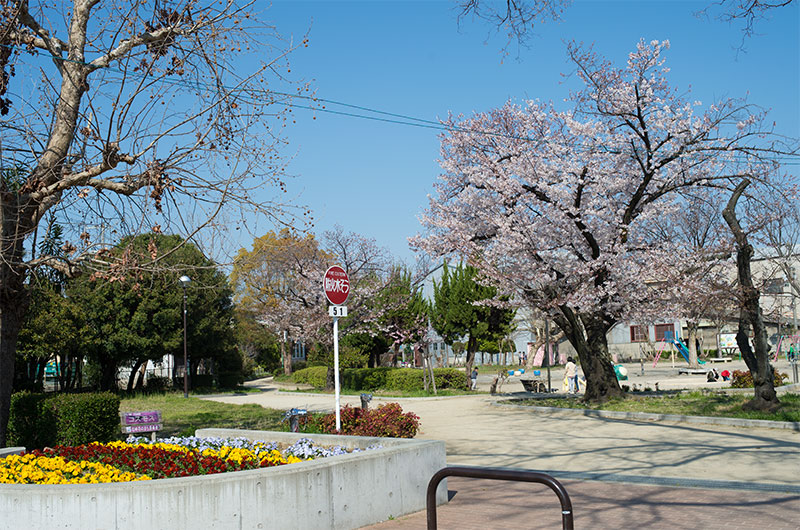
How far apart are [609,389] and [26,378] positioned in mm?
28175

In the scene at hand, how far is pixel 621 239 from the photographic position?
20.3 m

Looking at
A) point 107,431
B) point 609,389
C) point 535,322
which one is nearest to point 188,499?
point 107,431

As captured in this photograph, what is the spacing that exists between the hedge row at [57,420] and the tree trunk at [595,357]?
12672mm

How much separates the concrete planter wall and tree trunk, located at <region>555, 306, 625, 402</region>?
14.6 metres

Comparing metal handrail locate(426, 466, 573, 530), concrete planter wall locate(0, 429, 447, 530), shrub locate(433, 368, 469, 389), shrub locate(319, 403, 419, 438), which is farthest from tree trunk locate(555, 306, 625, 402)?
metal handrail locate(426, 466, 573, 530)

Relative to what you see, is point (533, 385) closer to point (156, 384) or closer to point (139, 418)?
point (139, 418)

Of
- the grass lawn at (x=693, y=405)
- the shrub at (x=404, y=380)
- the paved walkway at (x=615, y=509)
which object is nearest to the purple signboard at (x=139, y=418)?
the paved walkway at (x=615, y=509)

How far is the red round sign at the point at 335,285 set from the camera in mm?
10172

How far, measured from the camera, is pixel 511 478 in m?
4.57

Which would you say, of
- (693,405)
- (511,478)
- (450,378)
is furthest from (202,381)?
(511,478)

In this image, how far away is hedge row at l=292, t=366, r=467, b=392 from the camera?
30.8 m

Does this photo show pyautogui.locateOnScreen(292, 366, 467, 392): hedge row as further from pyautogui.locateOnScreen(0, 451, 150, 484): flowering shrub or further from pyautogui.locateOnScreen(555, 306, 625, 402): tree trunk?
pyautogui.locateOnScreen(0, 451, 150, 484): flowering shrub

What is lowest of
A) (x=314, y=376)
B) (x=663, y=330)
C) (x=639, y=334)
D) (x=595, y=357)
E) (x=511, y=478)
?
(x=314, y=376)

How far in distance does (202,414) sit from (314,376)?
16121 millimetres
